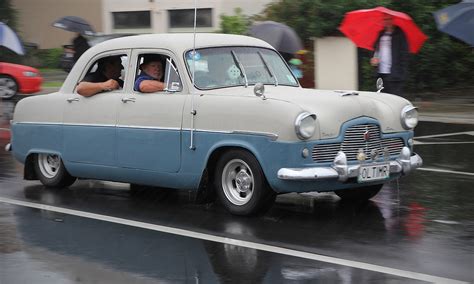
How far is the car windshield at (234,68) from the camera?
7.98 m

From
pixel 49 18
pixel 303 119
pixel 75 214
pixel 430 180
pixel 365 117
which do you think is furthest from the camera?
pixel 49 18

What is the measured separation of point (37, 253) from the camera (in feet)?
21.1

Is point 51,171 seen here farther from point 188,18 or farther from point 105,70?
point 188,18

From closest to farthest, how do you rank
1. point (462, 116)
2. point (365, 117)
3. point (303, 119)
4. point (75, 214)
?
point (303, 119) → point (365, 117) → point (75, 214) → point (462, 116)

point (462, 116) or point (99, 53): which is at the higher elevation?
point (99, 53)

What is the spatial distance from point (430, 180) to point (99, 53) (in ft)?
13.1

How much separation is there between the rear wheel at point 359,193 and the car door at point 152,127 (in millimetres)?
1713

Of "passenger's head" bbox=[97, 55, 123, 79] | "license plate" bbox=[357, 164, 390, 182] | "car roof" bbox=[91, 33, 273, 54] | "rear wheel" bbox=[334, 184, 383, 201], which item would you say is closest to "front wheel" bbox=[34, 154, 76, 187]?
"passenger's head" bbox=[97, 55, 123, 79]

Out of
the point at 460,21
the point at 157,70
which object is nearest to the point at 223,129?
the point at 157,70

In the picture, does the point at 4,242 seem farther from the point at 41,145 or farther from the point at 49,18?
the point at 49,18

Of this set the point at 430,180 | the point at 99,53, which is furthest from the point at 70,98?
the point at 430,180

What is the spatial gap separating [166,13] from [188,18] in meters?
1.05

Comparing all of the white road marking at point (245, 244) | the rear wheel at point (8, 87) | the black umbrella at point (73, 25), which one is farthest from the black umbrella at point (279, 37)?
the rear wheel at point (8, 87)

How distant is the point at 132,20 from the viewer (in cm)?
3147
